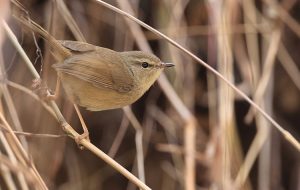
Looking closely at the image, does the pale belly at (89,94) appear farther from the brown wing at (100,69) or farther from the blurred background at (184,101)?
the blurred background at (184,101)

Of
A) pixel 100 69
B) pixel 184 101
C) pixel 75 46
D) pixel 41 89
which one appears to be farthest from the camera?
pixel 184 101

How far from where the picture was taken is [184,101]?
3045mm

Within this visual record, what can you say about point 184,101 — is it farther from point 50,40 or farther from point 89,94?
point 50,40

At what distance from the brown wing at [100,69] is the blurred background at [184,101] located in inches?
10.8

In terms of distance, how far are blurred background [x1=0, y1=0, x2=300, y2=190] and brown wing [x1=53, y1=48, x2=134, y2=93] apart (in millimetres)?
274

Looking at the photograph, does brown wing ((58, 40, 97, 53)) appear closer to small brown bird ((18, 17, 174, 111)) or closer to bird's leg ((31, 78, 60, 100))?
small brown bird ((18, 17, 174, 111))

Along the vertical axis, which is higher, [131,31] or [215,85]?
[131,31]

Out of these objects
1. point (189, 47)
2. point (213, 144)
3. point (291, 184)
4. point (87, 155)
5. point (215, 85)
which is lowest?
point (291, 184)

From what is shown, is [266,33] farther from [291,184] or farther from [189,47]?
[291,184]

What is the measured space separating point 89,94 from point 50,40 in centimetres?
35

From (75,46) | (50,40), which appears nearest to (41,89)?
(50,40)

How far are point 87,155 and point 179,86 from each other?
846 mm

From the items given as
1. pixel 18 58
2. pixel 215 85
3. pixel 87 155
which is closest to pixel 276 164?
pixel 215 85

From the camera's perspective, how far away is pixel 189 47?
330 cm
